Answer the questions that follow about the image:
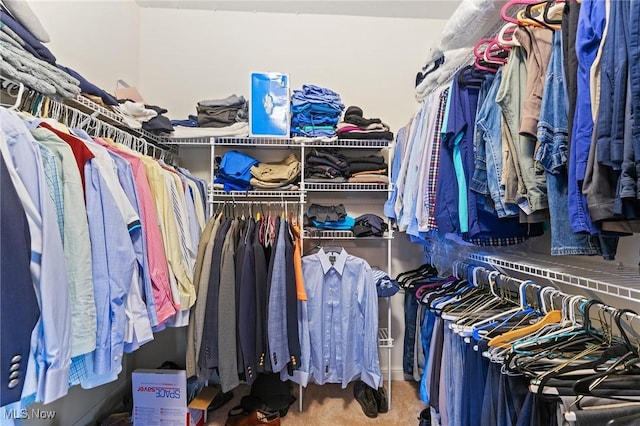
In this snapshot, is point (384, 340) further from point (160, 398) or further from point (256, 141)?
point (256, 141)

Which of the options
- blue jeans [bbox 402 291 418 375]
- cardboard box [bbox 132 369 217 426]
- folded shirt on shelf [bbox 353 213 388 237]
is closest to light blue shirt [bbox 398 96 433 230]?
folded shirt on shelf [bbox 353 213 388 237]

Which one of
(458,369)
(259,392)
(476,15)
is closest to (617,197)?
(458,369)

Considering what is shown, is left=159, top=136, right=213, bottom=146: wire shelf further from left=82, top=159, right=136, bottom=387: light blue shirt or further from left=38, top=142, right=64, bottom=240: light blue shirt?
left=38, top=142, right=64, bottom=240: light blue shirt

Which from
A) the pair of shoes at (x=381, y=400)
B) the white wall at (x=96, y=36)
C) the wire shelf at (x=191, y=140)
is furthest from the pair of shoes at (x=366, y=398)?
the white wall at (x=96, y=36)

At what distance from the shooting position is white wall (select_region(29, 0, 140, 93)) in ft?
5.34

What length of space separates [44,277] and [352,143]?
1.79 m

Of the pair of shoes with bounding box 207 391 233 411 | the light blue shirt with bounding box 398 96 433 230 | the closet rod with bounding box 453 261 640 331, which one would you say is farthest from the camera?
the pair of shoes with bounding box 207 391 233 411

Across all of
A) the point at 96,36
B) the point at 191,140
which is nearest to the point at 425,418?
the point at 191,140

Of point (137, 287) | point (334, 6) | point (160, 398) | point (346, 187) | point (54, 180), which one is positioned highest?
point (334, 6)

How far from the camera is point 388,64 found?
2.54m

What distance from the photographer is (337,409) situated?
2.06 metres

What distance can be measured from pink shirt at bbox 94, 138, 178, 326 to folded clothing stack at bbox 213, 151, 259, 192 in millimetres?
709

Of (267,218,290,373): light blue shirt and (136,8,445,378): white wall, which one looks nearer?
(267,218,290,373): light blue shirt

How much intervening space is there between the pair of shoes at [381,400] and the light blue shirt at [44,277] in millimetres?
1734
